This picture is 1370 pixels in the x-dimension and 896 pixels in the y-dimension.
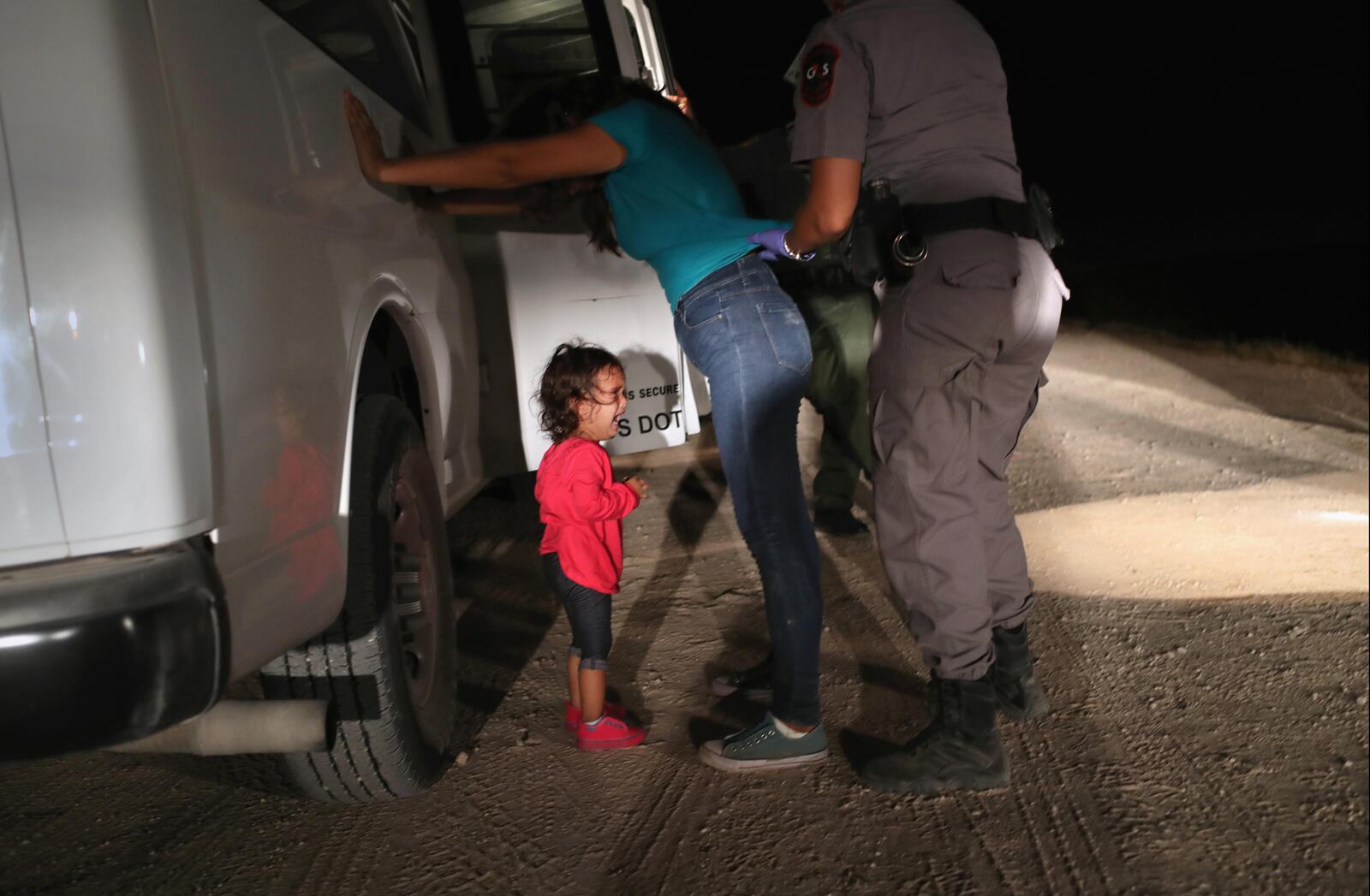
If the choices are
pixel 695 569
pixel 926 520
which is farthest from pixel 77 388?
pixel 695 569

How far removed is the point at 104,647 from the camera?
135 centimetres

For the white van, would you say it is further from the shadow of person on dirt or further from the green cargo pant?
the green cargo pant

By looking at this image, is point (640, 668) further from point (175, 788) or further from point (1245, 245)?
point (1245, 245)

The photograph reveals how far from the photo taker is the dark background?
35.4 meters

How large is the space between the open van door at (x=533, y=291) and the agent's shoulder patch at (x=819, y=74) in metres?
0.94

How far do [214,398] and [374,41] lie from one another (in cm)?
146

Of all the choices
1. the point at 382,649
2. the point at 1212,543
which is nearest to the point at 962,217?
the point at 382,649

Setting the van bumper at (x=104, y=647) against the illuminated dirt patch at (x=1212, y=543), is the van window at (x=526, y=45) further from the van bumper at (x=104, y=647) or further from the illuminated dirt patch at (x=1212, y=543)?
the illuminated dirt patch at (x=1212, y=543)

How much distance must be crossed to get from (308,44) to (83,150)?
0.78 meters

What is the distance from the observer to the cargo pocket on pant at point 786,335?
7.93 ft

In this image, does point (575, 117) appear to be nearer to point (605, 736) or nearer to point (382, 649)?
point (382, 649)

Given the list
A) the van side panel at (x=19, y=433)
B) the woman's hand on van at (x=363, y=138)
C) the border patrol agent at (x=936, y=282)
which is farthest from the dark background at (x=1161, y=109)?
the van side panel at (x=19, y=433)

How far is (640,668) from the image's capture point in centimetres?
322

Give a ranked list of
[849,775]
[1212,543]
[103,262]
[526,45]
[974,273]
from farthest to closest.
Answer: [1212,543], [526,45], [849,775], [974,273], [103,262]
